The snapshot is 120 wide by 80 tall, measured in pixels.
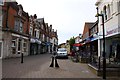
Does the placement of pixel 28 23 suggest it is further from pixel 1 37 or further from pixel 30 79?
pixel 30 79

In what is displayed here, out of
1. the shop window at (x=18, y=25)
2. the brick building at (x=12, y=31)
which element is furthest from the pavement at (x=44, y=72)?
the shop window at (x=18, y=25)

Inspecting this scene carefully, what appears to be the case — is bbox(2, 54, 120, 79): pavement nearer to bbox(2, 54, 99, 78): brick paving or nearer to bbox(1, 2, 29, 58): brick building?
bbox(2, 54, 99, 78): brick paving

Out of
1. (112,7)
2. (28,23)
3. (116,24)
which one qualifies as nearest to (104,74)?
(116,24)

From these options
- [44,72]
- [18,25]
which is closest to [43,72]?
[44,72]

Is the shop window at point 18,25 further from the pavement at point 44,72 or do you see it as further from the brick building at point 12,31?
the pavement at point 44,72

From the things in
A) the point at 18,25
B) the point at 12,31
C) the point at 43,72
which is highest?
the point at 18,25

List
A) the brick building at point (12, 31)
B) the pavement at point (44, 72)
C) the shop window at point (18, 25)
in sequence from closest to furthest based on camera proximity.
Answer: the pavement at point (44, 72) → the brick building at point (12, 31) → the shop window at point (18, 25)

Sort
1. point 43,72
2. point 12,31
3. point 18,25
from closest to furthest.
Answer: point 43,72 → point 12,31 → point 18,25

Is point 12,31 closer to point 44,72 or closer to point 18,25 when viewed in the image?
point 18,25

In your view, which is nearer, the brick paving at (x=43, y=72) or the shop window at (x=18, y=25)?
the brick paving at (x=43, y=72)

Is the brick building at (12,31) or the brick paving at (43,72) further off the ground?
the brick building at (12,31)

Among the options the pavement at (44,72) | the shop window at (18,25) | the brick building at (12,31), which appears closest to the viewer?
the pavement at (44,72)

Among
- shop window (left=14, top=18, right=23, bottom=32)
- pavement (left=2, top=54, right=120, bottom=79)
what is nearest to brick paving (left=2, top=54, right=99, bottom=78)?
pavement (left=2, top=54, right=120, bottom=79)

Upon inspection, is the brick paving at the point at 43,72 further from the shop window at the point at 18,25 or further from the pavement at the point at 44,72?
the shop window at the point at 18,25
